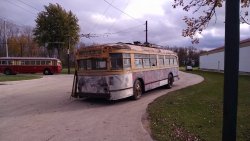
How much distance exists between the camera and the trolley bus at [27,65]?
161 feet

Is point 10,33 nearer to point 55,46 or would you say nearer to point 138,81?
point 55,46

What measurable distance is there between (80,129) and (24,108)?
4944 millimetres

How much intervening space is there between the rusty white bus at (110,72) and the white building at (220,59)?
28.5m

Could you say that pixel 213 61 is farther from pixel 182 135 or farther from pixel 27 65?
pixel 182 135

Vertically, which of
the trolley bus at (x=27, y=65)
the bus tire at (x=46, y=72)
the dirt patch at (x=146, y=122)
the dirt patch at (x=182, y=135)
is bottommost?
the dirt patch at (x=146, y=122)

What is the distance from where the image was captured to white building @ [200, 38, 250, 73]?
4197cm

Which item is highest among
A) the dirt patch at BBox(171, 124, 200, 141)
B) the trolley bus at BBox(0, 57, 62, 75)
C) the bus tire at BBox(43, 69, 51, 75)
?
the trolley bus at BBox(0, 57, 62, 75)

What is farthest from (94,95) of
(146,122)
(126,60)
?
(146,122)

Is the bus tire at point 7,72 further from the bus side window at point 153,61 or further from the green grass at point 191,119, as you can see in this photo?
the green grass at point 191,119

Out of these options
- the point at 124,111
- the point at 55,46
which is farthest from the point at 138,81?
the point at 55,46

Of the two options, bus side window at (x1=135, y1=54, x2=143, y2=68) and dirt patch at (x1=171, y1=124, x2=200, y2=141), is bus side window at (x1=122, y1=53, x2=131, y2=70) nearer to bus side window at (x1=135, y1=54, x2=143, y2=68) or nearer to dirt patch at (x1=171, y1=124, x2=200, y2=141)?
bus side window at (x1=135, y1=54, x2=143, y2=68)

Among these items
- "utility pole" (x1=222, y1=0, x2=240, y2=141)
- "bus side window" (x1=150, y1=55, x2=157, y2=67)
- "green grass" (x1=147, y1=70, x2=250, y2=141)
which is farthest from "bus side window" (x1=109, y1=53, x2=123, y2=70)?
"utility pole" (x1=222, y1=0, x2=240, y2=141)

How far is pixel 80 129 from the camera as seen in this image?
9.08m

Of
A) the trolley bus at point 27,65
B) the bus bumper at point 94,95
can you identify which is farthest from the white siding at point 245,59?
the bus bumper at point 94,95
